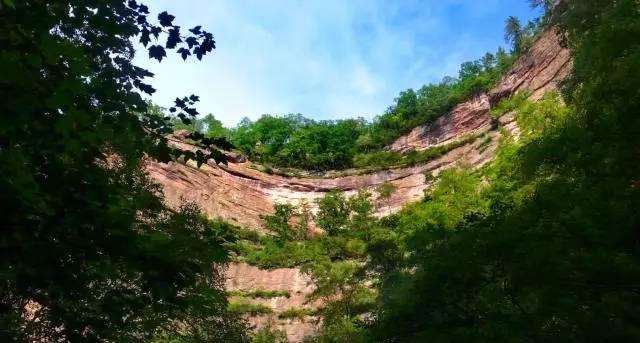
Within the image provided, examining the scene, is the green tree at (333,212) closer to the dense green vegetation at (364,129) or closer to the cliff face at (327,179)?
the cliff face at (327,179)

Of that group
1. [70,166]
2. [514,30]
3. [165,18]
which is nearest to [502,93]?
[514,30]

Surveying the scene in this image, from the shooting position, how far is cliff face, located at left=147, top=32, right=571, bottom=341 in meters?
34.9

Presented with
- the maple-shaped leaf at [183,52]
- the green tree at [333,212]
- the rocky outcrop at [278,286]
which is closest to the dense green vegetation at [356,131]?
the green tree at [333,212]

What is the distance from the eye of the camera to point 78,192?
373 cm

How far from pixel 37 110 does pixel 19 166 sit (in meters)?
0.37

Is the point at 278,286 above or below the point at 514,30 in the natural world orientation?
below

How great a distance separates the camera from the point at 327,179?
1795 inches

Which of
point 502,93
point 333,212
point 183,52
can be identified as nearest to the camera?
point 183,52

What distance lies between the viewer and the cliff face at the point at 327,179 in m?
34.9

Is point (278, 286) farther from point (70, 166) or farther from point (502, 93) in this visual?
point (70, 166)

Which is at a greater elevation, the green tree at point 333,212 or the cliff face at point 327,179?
the cliff face at point 327,179

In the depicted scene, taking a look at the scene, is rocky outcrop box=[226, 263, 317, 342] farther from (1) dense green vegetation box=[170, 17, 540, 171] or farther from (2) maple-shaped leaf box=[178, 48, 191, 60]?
(2) maple-shaped leaf box=[178, 48, 191, 60]

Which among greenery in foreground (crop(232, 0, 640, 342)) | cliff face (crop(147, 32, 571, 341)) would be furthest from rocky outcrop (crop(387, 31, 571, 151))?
greenery in foreground (crop(232, 0, 640, 342))

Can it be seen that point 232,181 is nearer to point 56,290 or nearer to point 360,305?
point 360,305
